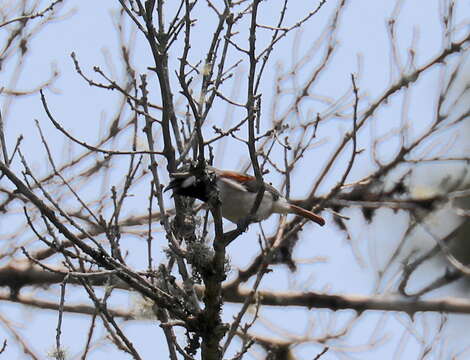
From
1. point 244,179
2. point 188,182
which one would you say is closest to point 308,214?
point 244,179

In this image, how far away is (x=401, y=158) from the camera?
6.07m

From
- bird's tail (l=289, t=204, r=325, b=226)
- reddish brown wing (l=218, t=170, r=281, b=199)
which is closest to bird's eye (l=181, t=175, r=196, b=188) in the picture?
reddish brown wing (l=218, t=170, r=281, b=199)

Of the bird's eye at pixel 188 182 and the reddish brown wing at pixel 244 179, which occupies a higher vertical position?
the reddish brown wing at pixel 244 179

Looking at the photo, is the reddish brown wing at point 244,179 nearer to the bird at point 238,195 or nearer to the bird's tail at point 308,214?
the bird at point 238,195

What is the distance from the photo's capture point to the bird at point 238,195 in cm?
352

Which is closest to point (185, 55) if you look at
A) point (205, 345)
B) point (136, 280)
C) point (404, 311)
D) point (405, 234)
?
point (136, 280)

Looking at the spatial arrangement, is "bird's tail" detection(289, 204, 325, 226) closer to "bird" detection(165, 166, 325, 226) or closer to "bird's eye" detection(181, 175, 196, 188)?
"bird" detection(165, 166, 325, 226)

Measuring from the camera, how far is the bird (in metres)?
3.52

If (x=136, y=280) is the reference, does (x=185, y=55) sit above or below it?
above

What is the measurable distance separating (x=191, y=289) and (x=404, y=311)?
2.20m

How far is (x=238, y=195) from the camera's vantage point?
4414mm

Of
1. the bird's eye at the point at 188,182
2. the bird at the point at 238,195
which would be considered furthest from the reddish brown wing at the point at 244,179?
the bird's eye at the point at 188,182

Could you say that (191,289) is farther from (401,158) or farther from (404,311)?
(401,158)

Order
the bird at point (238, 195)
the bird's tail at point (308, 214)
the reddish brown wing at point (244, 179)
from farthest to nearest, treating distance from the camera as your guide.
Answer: the bird's tail at point (308, 214)
the reddish brown wing at point (244, 179)
the bird at point (238, 195)
